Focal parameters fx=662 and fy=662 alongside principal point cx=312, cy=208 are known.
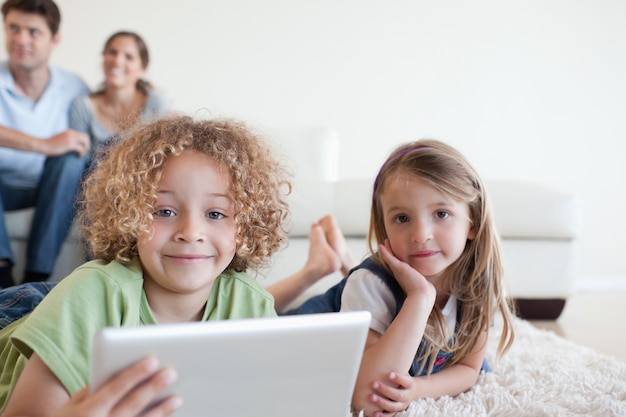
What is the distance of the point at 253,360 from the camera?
725 millimetres

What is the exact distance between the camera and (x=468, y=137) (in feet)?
13.0

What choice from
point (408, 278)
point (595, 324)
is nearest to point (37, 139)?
point (408, 278)

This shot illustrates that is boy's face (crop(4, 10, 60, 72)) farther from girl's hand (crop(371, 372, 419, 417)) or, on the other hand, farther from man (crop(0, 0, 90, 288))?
girl's hand (crop(371, 372, 419, 417))

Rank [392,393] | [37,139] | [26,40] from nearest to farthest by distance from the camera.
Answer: [392,393] → [37,139] → [26,40]

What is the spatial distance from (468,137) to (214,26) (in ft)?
5.30

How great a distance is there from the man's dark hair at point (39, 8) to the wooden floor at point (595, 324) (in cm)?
231

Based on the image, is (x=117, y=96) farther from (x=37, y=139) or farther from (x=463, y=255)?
(x=463, y=255)

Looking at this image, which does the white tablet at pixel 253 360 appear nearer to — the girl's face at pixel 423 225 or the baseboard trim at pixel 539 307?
the girl's face at pixel 423 225

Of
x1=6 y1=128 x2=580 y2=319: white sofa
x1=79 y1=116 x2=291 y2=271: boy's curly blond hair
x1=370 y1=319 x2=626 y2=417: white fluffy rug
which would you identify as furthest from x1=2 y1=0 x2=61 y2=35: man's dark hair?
x1=370 y1=319 x2=626 y2=417: white fluffy rug

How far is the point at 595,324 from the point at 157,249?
6.40 ft

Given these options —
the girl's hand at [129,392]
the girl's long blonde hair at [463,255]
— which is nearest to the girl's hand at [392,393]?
the girl's long blonde hair at [463,255]

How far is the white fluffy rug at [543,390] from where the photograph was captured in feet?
3.73

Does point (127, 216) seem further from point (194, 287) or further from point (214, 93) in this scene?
point (214, 93)

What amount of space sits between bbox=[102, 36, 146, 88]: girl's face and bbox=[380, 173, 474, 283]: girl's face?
194cm
